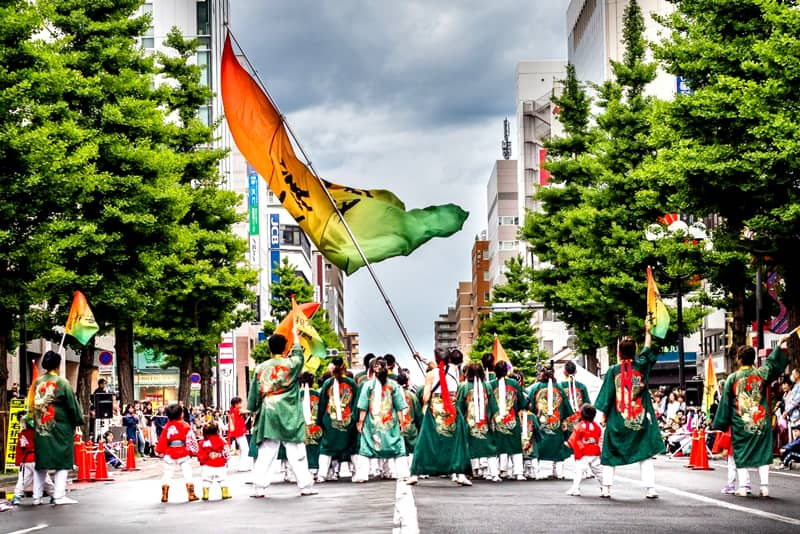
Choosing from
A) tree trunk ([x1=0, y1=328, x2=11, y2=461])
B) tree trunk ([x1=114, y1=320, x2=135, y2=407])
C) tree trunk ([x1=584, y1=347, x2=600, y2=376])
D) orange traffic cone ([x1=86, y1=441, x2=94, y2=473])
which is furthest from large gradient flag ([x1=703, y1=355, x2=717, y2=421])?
tree trunk ([x1=584, y1=347, x2=600, y2=376])

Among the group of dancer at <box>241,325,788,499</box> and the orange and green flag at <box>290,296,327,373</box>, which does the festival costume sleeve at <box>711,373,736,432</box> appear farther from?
the orange and green flag at <box>290,296,327,373</box>

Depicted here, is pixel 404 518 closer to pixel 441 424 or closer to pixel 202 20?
pixel 441 424

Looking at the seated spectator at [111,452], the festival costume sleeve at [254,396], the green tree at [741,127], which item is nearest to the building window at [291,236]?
the seated spectator at [111,452]

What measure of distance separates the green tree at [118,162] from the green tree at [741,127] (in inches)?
493

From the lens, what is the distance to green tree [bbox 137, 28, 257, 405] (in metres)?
45.6

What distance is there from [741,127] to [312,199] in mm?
12973

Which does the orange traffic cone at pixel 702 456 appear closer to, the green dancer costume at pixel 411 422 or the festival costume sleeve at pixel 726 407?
the green dancer costume at pixel 411 422

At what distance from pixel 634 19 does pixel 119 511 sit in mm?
36670

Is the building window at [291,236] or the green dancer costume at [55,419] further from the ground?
the building window at [291,236]

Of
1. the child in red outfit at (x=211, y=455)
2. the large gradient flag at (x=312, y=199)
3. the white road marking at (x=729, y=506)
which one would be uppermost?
the large gradient flag at (x=312, y=199)

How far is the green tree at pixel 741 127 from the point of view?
89.1 ft

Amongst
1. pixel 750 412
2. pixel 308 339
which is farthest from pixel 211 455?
pixel 308 339

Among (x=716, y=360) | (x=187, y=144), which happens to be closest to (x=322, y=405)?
(x=187, y=144)

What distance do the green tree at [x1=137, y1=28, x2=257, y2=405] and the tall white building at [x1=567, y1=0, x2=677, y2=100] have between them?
4275 cm
